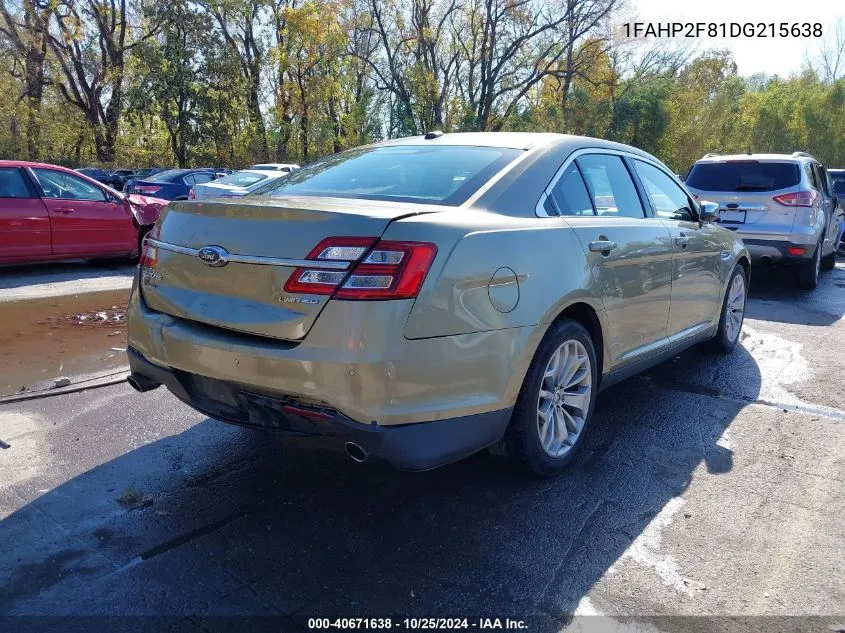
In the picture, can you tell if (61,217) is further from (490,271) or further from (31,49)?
(31,49)

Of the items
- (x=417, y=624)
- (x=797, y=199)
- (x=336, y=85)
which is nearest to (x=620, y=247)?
(x=417, y=624)

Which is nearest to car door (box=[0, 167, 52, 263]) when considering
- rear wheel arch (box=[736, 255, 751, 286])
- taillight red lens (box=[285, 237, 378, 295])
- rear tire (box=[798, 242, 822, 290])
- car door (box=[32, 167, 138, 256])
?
car door (box=[32, 167, 138, 256])

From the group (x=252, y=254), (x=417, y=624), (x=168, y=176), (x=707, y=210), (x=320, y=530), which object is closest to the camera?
(x=417, y=624)

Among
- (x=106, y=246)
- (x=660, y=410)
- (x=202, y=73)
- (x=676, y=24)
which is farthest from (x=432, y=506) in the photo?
(x=202, y=73)

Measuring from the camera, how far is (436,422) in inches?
107

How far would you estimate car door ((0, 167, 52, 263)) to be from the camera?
859 centimetres

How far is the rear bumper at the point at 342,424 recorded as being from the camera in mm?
2616

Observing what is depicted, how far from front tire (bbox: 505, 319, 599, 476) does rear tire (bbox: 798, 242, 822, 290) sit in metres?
6.93

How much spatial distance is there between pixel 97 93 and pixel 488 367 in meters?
35.7

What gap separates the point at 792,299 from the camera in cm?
884

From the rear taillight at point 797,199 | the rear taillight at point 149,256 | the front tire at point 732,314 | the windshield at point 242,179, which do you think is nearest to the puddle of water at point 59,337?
the rear taillight at point 149,256

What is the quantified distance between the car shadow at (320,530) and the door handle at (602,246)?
3.75ft

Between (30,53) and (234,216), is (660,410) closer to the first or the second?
(234,216)

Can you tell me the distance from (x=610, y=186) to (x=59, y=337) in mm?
4909
